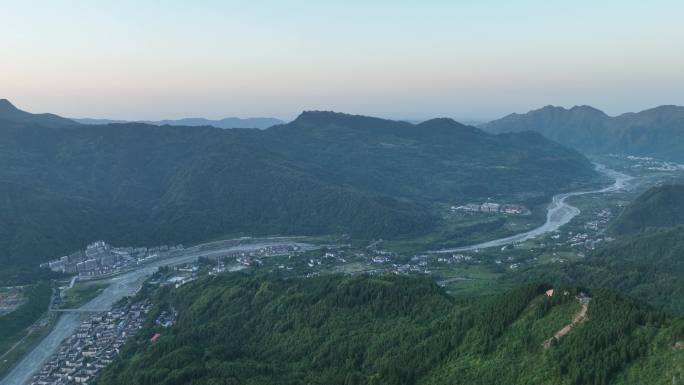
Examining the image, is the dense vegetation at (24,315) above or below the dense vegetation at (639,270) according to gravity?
below

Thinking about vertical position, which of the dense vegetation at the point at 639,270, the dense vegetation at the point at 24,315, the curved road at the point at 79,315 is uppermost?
the dense vegetation at the point at 639,270

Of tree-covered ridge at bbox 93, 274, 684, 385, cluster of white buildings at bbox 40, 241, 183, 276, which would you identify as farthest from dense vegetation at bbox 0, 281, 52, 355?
tree-covered ridge at bbox 93, 274, 684, 385

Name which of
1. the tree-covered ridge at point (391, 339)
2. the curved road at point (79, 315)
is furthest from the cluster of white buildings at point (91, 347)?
the tree-covered ridge at point (391, 339)

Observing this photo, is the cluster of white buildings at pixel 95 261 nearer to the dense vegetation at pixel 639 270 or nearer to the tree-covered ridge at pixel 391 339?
the tree-covered ridge at pixel 391 339

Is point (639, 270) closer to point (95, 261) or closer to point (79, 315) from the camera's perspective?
point (79, 315)

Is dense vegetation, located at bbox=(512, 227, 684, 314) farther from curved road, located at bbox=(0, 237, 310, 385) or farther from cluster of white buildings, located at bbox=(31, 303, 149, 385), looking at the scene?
curved road, located at bbox=(0, 237, 310, 385)

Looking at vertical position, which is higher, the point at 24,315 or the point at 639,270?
the point at 639,270

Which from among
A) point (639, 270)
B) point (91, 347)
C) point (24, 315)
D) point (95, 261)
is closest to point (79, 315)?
point (24, 315)
